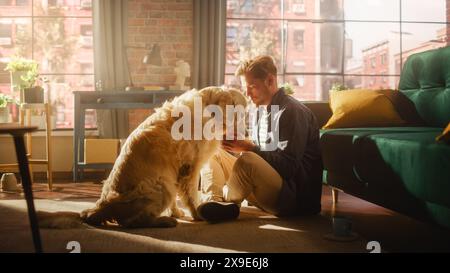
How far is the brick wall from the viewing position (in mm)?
5160

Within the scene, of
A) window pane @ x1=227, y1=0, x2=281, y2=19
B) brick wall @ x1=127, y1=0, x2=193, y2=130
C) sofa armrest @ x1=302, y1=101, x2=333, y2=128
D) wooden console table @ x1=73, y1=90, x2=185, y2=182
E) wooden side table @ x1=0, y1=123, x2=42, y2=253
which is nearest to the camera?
wooden side table @ x1=0, y1=123, x2=42, y2=253

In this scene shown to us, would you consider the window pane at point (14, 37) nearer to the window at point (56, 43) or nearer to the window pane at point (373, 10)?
the window at point (56, 43)

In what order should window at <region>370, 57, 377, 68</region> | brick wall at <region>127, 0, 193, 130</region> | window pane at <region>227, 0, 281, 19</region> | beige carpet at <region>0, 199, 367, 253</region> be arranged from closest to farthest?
beige carpet at <region>0, 199, 367, 253</region>
brick wall at <region>127, 0, 193, 130</region>
window pane at <region>227, 0, 281, 19</region>
window at <region>370, 57, 377, 68</region>

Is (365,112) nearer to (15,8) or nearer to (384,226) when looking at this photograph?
(384,226)

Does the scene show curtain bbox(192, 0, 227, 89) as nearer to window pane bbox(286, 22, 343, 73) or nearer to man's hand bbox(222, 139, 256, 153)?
window pane bbox(286, 22, 343, 73)

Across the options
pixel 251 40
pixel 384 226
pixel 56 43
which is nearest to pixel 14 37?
pixel 56 43

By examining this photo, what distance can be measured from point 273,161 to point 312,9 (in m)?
3.48

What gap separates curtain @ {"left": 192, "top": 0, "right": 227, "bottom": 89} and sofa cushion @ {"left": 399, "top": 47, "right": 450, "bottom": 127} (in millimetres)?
2142

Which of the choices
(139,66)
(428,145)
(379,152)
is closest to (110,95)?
(139,66)

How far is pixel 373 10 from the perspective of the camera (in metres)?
5.64

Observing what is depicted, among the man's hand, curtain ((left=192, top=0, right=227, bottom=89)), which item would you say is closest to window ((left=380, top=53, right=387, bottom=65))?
curtain ((left=192, top=0, right=227, bottom=89))

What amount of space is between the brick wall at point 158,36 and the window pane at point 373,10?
1854 mm

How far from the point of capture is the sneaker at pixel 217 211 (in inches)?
102

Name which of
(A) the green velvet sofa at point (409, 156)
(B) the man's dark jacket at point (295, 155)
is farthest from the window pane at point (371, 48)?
(B) the man's dark jacket at point (295, 155)
